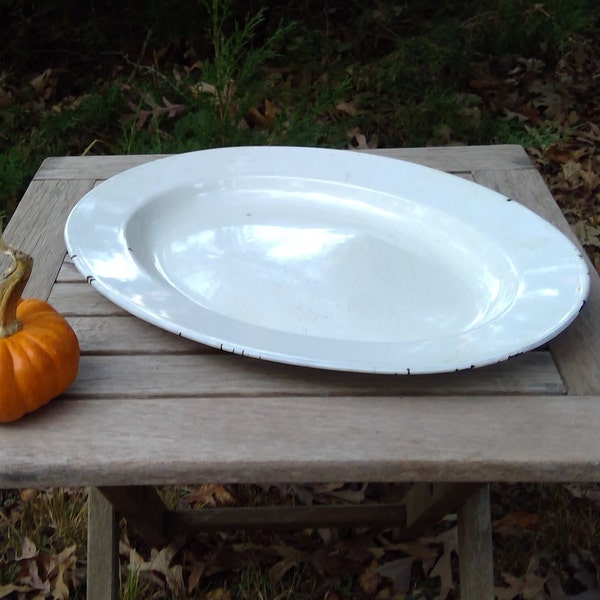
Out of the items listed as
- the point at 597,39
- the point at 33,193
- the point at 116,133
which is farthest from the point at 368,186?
the point at 597,39

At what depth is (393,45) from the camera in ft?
10.9

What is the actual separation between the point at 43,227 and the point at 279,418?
0.55 metres

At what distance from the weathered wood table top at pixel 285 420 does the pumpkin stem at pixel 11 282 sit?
0.11m

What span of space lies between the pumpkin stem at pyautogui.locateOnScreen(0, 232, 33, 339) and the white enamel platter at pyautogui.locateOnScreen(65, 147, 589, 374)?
0.49 ft

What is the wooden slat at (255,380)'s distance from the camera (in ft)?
2.78

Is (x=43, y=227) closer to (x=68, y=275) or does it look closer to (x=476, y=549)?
(x=68, y=275)

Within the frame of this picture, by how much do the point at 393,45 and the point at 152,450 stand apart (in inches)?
115

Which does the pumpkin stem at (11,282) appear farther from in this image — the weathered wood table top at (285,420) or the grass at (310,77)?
the grass at (310,77)

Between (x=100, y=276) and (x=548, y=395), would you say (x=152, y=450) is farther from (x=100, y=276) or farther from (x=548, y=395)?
(x=548, y=395)

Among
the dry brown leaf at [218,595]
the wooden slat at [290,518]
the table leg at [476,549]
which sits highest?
the table leg at [476,549]

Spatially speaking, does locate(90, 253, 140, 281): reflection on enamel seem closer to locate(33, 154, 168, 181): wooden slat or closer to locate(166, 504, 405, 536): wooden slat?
locate(33, 154, 168, 181): wooden slat

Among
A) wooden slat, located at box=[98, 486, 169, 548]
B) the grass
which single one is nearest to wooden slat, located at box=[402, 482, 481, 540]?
wooden slat, located at box=[98, 486, 169, 548]

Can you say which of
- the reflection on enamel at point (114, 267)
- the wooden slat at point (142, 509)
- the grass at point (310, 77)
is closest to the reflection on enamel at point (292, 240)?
the reflection on enamel at point (114, 267)

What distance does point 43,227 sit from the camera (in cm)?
115
